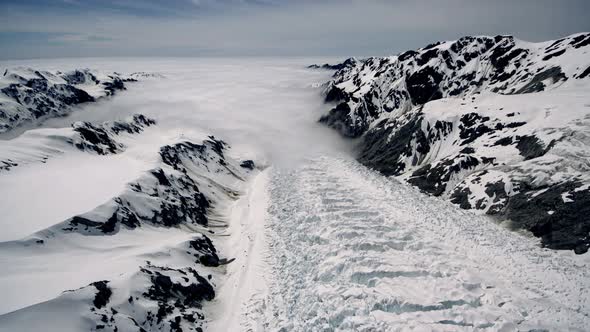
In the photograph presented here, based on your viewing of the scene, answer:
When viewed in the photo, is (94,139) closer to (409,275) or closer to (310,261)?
(310,261)

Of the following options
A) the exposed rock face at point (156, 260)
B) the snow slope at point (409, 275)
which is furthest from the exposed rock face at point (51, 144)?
the snow slope at point (409, 275)

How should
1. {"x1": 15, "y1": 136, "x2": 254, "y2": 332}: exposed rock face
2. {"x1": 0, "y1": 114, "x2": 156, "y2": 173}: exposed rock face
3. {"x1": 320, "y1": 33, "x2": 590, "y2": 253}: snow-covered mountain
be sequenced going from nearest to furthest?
{"x1": 15, "y1": 136, "x2": 254, "y2": 332}: exposed rock face → {"x1": 320, "y1": 33, "x2": 590, "y2": 253}: snow-covered mountain → {"x1": 0, "y1": 114, "x2": 156, "y2": 173}: exposed rock face

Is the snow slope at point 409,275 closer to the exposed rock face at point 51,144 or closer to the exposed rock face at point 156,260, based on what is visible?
the exposed rock face at point 156,260

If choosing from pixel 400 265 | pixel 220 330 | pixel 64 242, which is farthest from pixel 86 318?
pixel 400 265

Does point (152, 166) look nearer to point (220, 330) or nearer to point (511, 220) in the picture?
point (220, 330)

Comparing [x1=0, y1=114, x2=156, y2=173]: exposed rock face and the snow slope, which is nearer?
the snow slope

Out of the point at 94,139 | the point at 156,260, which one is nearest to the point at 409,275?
the point at 156,260

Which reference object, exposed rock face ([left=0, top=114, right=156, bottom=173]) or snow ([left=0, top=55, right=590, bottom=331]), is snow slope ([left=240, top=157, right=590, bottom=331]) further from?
exposed rock face ([left=0, top=114, right=156, bottom=173])

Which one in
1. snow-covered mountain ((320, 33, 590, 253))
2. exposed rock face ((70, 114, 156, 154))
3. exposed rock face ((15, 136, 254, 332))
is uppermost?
snow-covered mountain ((320, 33, 590, 253))

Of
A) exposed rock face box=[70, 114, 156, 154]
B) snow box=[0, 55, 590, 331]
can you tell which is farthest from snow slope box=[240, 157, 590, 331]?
exposed rock face box=[70, 114, 156, 154]
